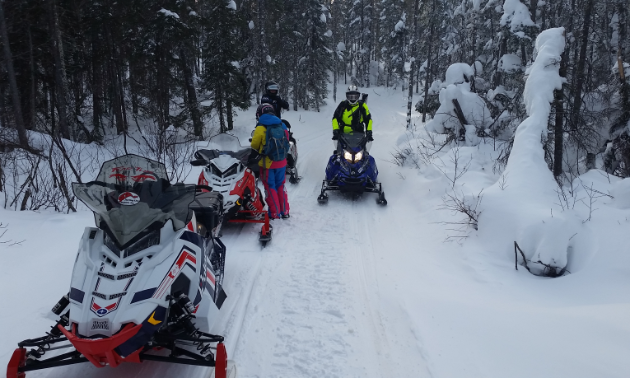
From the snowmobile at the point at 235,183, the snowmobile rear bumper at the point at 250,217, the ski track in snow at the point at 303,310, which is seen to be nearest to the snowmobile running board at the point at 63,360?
the ski track in snow at the point at 303,310

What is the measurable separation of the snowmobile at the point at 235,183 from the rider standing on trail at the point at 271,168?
0.25 m

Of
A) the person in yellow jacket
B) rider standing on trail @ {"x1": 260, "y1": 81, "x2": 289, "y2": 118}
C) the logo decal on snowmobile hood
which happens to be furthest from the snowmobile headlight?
the logo decal on snowmobile hood

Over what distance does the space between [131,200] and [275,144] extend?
3.79 meters

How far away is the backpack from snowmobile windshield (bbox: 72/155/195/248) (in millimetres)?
3135

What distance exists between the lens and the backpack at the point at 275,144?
6690 millimetres

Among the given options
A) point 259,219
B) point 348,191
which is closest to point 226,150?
point 259,219

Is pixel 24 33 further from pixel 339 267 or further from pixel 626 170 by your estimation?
pixel 626 170

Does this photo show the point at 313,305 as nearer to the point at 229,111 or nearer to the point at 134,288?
the point at 134,288

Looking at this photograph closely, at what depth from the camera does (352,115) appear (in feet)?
31.6

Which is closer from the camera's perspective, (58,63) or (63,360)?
(63,360)

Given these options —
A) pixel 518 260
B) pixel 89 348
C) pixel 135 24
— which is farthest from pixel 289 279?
pixel 135 24

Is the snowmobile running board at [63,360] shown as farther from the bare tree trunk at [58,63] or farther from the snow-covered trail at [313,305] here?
the bare tree trunk at [58,63]

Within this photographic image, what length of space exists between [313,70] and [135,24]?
14.7 meters

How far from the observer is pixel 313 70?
29516 millimetres
